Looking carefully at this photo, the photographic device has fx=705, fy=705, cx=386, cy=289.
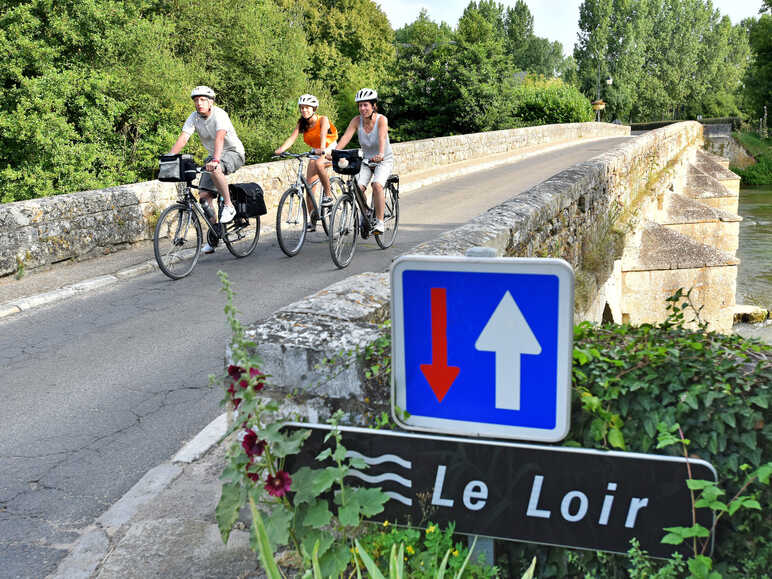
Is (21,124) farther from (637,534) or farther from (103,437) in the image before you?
(637,534)

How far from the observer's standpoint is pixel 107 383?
15.9ft

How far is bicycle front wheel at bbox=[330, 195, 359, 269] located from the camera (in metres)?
7.84

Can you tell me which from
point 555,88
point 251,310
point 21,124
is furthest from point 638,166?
point 555,88

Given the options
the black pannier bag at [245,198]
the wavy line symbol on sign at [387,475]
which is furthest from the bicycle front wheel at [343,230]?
the wavy line symbol on sign at [387,475]

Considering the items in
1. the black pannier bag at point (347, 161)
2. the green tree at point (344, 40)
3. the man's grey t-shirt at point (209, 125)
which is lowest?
the black pannier bag at point (347, 161)

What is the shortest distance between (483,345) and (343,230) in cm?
621

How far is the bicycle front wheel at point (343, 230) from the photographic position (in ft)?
25.7

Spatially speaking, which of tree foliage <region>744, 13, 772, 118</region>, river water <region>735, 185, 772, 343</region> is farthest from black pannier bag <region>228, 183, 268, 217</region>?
tree foliage <region>744, 13, 772, 118</region>

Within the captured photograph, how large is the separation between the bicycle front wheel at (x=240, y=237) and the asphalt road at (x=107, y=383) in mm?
163

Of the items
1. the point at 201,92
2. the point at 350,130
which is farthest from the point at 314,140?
the point at 201,92

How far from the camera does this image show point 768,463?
1964 millimetres

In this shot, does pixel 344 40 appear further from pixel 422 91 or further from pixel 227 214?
pixel 227 214

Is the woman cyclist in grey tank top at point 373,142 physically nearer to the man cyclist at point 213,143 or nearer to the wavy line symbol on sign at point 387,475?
the man cyclist at point 213,143

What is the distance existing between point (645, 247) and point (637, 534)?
10.2 meters
